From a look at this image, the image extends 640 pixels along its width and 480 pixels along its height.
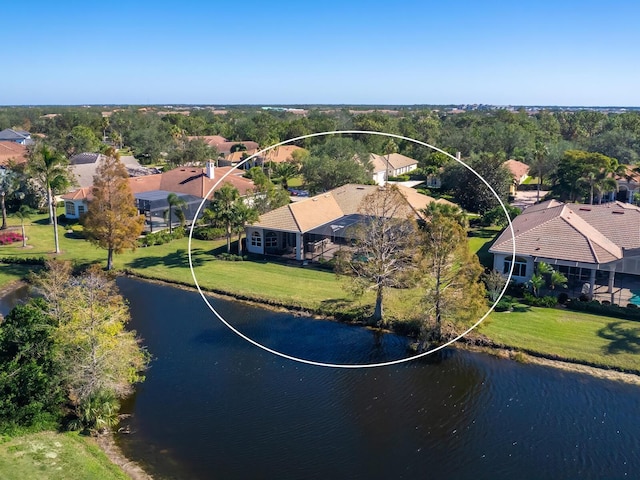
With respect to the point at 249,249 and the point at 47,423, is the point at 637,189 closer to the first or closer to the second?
the point at 249,249

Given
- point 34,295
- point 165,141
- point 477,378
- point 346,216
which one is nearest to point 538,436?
point 477,378

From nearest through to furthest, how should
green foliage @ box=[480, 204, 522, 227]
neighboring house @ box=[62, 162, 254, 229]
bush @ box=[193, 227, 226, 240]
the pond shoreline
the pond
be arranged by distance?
the pond → the pond shoreline → bush @ box=[193, 227, 226, 240] → green foliage @ box=[480, 204, 522, 227] → neighboring house @ box=[62, 162, 254, 229]

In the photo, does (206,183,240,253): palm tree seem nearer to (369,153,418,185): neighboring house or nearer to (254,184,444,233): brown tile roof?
(254,184,444,233): brown tile roof

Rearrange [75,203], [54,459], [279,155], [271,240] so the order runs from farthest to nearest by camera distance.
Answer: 1. [279,155]
2. [75,203]
3. [271,240]
4. [54,459]

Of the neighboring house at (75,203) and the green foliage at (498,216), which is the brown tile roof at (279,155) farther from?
the green foliage at (498,216)

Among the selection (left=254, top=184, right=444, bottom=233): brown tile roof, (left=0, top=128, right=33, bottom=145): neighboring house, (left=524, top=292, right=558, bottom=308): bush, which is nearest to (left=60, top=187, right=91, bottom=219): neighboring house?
(left=254, top=184, right=444, bottom=233): brown tile roof

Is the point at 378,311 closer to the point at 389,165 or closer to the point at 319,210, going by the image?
the point at 319,210

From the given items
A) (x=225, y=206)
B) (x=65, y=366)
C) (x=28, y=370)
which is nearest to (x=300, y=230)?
(x=225, y=206)
